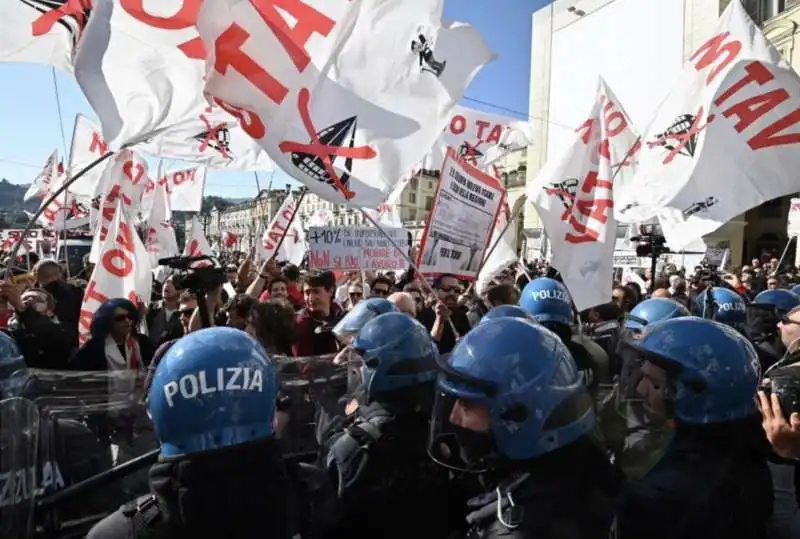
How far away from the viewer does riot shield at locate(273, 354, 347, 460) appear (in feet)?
10.2

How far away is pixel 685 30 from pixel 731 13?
99.3 ft

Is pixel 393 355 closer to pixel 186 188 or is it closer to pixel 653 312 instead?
pixel 653 312

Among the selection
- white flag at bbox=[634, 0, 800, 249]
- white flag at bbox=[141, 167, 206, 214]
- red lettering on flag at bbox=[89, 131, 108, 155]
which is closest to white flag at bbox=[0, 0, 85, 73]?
white flag at bbox=[634, 0, 800, 249]

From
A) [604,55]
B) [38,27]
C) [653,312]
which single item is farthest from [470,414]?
[604,55]

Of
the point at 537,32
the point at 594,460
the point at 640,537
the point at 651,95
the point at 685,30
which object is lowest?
the point at 640,537

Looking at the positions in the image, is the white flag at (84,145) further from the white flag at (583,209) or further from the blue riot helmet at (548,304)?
the blue riot helmet at (548,304)

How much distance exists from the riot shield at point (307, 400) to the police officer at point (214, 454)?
0.96 metres

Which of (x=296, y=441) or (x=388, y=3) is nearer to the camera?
(x=296, y=441)

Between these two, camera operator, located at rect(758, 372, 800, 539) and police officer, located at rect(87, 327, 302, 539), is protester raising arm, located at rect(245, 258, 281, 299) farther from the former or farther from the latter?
camera operator, located at rect(758, 372, 800, 539)

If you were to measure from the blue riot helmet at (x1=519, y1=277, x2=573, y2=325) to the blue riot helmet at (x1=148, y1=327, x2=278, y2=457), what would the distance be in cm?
278

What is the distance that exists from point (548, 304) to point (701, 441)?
2290mm

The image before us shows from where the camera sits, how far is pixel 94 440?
8.23 ft

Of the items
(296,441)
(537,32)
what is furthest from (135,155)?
(537,32)

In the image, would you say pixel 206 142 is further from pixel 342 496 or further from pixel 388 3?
pixel 342 496
